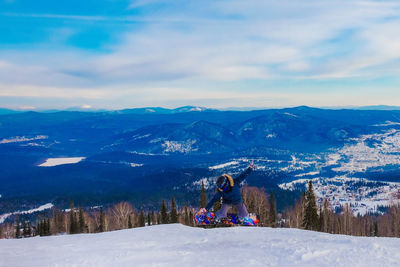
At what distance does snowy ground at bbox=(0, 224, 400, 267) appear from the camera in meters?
9.33

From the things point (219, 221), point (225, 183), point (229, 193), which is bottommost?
point (219, 221)

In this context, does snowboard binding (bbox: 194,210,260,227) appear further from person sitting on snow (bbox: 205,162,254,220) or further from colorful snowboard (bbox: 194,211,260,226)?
person sitting on snow (bbox: 205,162,254,220)

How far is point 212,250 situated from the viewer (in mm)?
10891

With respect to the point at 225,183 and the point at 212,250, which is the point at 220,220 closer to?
the point at 225,183

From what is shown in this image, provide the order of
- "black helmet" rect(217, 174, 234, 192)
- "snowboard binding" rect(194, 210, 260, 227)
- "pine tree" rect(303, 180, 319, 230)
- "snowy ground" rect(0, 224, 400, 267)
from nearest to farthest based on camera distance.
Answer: "snowy ground" rect(0, 224, 400, 267), "black helmet" rect(217, 174, 234, 192), "snowboard binding" rect(194, 210, 260, 227), "pine tree" rect(303, 180, 319, 230)

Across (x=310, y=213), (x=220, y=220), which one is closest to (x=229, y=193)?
(x=220, y=220)

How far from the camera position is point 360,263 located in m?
8.81

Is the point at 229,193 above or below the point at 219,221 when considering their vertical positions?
above

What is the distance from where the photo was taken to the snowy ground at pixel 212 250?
9.33 meters

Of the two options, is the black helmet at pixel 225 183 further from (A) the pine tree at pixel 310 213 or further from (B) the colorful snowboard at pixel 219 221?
(A) the pine tree at pixel 310 213

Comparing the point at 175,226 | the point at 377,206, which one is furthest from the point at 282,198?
the point at 175,226

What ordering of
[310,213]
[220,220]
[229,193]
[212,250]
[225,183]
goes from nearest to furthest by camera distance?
[212,250] → [225,183] → [229,193] → [220,220] → [310,213]

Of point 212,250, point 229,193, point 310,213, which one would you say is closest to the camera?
point 212,250

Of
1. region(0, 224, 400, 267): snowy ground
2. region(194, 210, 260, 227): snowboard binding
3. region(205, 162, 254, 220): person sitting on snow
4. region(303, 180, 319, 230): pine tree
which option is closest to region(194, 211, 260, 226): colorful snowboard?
region(194, 210, 260, 227): snowboard binding
